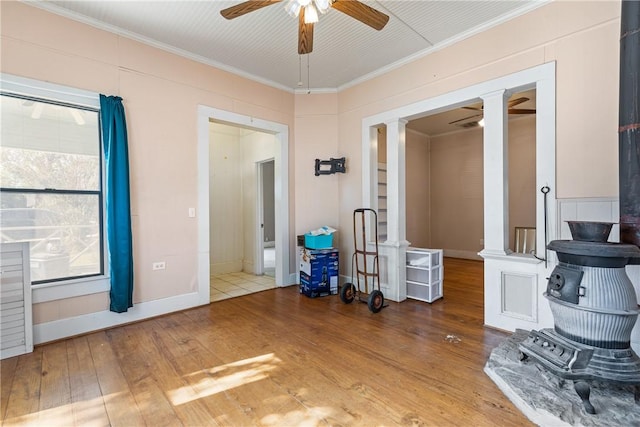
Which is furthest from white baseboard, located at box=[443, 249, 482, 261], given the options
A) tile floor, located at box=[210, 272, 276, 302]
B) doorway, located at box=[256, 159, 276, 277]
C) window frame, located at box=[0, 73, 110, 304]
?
window frame, located at box=[0, 73, 110, 304]

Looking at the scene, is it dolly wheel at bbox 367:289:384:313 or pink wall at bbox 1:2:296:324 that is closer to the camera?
pink wall at bbox 1:2:296:324

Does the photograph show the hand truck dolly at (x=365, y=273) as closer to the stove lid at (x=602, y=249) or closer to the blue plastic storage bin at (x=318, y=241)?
the blue plastic storage bin at (x=318, y=241)

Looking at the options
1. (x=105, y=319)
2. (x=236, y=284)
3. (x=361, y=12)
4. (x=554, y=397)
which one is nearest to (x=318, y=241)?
(x=236, y=284)

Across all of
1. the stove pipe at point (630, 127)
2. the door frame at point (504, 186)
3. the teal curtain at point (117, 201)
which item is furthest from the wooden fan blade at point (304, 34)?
the stove pipe at point (630, 127)

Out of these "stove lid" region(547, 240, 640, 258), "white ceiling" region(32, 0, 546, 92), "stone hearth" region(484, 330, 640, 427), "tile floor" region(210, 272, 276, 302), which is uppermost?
"white ceiling" region(32, 0, 546, 92)

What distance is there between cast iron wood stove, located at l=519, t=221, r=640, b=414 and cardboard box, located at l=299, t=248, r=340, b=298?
283 centimetres

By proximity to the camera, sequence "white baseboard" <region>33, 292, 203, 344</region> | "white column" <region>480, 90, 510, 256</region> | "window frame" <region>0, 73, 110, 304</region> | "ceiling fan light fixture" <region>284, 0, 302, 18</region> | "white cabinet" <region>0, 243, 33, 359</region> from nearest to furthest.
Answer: "ceiling fan light fixture" <region>284, 0, 302, 18</region>
"white cabinet" <region>0, 243, 33, 359</region>
"window frame" <region>0, 73, 110, 304</region>
"white baseboard" <region>33, 292, 203, 344</region>
"white column" <region>480, 90, 510, 256</region>

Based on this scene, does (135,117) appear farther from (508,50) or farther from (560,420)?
(560,420)

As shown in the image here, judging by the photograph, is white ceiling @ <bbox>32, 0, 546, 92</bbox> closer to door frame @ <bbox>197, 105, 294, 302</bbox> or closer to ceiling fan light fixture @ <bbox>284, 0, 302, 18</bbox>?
door frame @ <bbox>197, 105, 294, 302</bbox>

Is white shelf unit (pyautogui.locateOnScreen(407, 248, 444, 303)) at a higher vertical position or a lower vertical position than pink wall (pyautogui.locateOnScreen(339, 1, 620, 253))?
lower

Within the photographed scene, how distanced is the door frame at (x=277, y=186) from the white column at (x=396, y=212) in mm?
1687

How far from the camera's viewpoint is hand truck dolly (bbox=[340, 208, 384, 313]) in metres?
3.66

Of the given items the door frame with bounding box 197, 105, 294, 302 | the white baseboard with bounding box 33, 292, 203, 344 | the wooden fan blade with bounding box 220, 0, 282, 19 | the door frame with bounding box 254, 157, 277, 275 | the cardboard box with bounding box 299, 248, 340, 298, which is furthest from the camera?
the door frame with bounding box 254, 157, 277, 275

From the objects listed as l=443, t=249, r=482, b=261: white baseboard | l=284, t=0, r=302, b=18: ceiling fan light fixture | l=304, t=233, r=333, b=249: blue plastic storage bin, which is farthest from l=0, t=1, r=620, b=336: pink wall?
l=443, t=249, r=482, b=261: white baseboard
